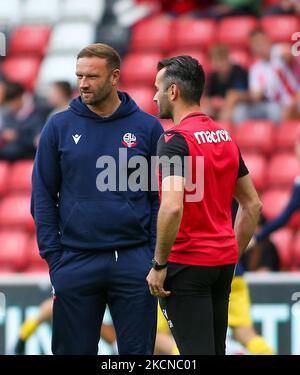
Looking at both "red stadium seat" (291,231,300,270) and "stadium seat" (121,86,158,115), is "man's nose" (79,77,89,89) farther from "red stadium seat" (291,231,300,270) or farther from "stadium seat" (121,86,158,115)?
"stadium seat" (121,86,158,115)

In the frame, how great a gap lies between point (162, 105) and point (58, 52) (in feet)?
24.1

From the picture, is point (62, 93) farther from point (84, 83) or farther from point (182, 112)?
point (182, 112)

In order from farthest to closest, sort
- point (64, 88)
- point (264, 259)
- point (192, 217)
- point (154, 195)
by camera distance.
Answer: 1. point (64, 88)
2. point (264, 259)
3. point (154, 195)
4. point (192, 217)

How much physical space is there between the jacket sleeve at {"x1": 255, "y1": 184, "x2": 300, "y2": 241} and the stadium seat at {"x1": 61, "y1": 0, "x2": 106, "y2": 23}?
13.4 ft

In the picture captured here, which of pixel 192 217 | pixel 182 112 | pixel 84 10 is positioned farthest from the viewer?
pixel 84 10

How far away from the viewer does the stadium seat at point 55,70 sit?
11.3m

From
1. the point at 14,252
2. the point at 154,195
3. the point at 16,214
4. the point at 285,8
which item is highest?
the point at 285,8

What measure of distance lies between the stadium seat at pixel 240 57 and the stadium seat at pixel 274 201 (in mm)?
1487

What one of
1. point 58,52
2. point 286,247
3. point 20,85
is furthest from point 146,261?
point 58,52

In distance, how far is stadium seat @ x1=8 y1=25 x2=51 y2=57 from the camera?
39.7ft

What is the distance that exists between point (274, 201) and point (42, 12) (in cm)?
418

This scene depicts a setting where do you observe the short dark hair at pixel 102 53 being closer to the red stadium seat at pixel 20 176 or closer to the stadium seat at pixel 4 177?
the red stadium seat at pixel 20 176

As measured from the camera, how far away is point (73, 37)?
38.7ft

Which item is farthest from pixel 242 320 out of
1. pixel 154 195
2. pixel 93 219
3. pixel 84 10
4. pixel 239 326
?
pixel 84 10
